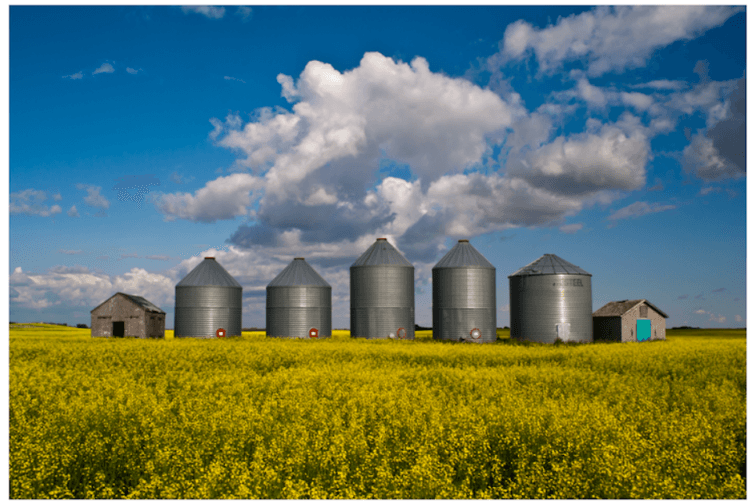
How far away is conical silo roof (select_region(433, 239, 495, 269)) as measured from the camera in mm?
37906

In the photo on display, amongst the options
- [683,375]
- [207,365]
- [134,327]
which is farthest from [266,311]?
[683,375]

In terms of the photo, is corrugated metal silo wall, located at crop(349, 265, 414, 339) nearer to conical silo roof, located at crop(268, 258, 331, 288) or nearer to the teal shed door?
conical silo roof, located at crop(268, 258, 331, 288)

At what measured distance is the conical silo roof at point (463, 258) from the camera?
37.9m

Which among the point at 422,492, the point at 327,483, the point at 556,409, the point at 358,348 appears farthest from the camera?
the point at 358,348

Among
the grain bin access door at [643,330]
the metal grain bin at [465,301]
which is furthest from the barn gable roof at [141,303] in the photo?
the grain bin access door at [643,330]

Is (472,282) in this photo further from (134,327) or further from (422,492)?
(422,492)

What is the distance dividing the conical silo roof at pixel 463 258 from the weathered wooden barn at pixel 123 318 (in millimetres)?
23566

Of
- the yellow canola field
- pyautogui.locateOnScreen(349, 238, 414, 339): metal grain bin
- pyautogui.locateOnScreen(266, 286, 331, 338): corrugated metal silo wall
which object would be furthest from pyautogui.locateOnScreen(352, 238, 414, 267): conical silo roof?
the yellow canola field

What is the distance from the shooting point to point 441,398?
38.9 feet

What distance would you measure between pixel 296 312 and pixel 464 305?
13.2 meters

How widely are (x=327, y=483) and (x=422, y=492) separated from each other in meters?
1.54

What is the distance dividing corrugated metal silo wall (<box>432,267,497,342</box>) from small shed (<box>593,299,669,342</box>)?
9.35 metres

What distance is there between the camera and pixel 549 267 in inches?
1459

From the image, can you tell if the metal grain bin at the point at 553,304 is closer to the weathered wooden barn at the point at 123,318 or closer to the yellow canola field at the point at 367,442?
the yellow canola field at the point at 367,442
